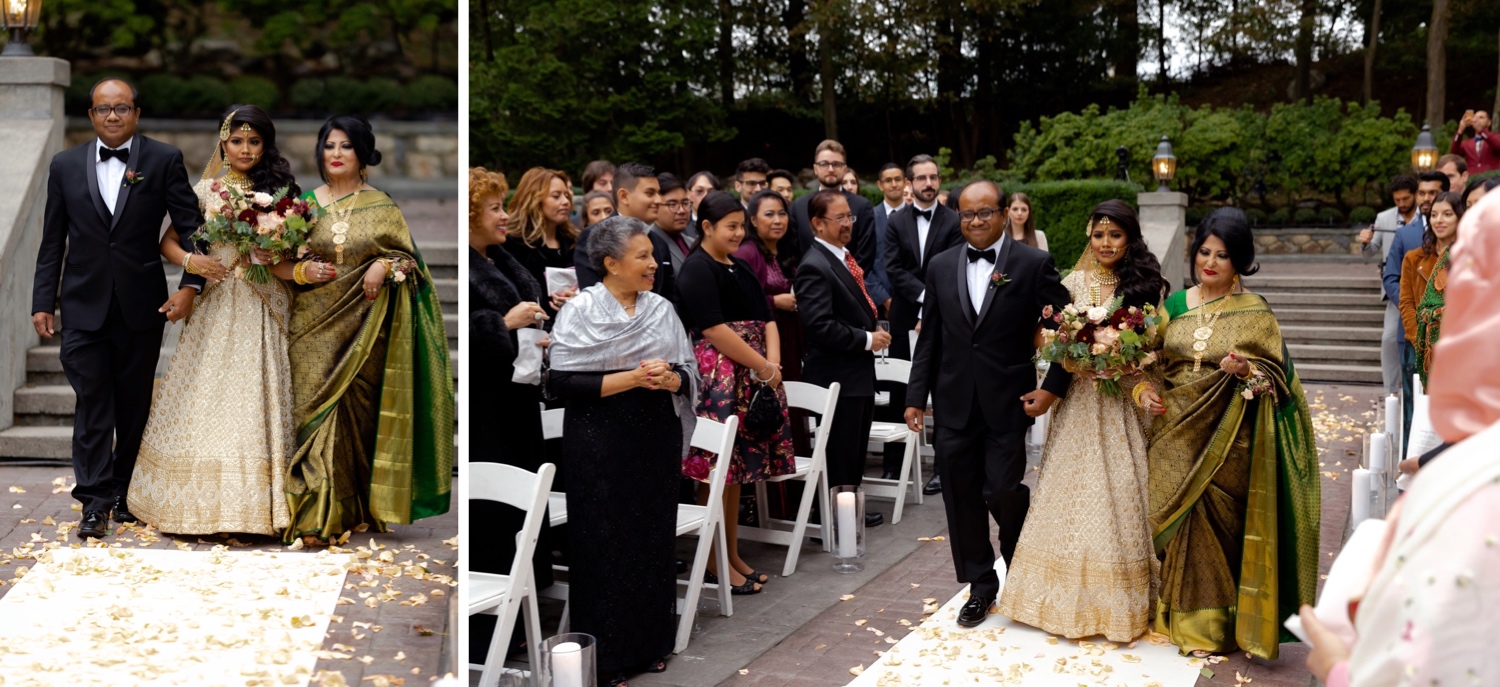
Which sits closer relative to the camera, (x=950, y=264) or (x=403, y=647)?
(x=403, y=647)

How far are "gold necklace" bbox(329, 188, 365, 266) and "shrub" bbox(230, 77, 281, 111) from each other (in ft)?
2.01

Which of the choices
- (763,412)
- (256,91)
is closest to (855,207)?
(763,412)

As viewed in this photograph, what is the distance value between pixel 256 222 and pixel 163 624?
100.0 inches

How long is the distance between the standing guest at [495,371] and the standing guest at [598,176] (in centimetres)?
231

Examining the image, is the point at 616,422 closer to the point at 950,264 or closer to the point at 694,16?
the point at 950,264

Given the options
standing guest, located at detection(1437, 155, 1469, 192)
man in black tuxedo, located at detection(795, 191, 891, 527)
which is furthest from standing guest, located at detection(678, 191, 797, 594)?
standing guest, located at detection(1437, 155, 1469, 192)

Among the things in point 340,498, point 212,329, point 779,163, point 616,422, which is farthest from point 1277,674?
point 779,163

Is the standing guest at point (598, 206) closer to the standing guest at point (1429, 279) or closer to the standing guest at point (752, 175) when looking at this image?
the standing guest at point (752, 175)

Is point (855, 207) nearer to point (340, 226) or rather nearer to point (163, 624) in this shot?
point (340, 226)

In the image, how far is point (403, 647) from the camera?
2732mm

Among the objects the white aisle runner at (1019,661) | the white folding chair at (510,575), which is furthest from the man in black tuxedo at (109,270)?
the white aisle runner at (1019,661)

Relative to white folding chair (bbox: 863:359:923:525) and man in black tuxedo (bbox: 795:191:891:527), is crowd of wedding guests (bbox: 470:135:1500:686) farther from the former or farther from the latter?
white folding chair (bbox: 863:359:923:525)

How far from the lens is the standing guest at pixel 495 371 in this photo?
4535mm

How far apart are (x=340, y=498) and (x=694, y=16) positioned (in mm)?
18712
